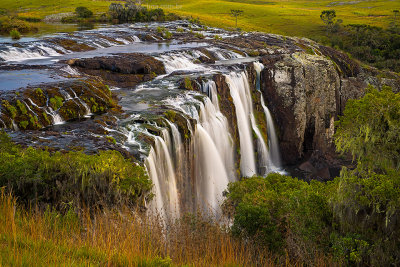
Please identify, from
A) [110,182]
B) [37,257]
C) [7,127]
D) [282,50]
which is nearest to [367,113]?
[110,182]

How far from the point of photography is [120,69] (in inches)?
1241

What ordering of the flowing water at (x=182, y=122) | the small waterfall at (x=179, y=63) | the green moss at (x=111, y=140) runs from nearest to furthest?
the green moss at (x=111, y=140)
the flowing water at (x=182, y=122)
the small waterfall at (x=179, y=63)

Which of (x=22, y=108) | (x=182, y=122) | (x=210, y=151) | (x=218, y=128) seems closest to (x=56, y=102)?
(x=22, y=108)

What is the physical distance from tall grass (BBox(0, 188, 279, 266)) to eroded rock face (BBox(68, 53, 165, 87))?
856 inches

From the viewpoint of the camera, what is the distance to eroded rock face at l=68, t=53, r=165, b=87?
99.3 feet

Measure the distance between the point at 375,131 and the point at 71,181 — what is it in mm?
9356

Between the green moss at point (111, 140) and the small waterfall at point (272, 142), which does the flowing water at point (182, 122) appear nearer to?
the small waterfall at point (272, 142)

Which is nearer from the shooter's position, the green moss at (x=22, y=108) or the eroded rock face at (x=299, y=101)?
the green moss at (x=22, y=108)

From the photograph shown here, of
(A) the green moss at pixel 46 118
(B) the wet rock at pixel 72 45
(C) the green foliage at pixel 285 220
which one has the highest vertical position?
(B) the wet rock at pixel 72 45

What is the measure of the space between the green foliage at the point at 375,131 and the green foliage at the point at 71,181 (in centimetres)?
681

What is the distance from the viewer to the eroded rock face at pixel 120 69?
30.3m

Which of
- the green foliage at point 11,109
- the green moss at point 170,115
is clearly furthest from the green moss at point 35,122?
the green moss at point 170,115

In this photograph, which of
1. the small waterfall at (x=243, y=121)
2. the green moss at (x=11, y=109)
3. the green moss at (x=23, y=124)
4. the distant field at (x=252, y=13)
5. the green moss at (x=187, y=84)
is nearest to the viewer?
the green moss at (x=23, y=124)

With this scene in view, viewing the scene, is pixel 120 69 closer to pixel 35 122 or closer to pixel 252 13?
pixel 35 122
